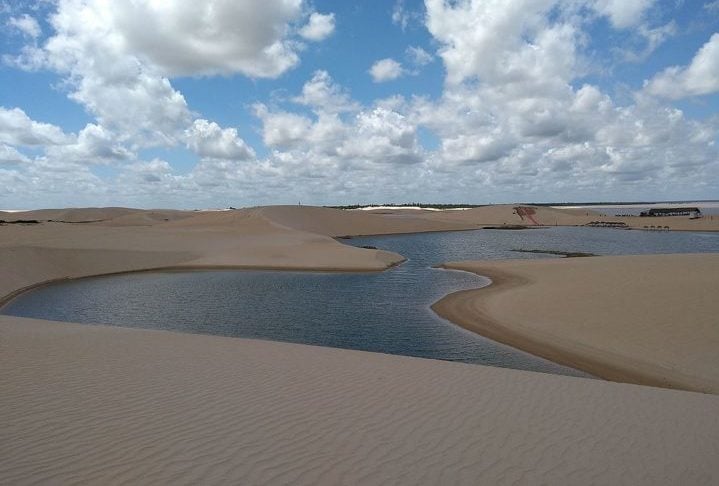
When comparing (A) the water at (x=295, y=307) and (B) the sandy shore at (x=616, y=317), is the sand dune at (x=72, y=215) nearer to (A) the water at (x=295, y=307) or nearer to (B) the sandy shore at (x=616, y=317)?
(A) the water at (x=295, y=307)

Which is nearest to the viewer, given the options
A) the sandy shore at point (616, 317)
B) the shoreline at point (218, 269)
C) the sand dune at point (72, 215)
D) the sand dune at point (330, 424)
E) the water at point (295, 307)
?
the sand dune at point (330, 424)

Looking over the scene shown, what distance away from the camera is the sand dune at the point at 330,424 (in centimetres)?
502

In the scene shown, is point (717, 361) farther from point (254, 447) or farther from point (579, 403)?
point (254, 447)

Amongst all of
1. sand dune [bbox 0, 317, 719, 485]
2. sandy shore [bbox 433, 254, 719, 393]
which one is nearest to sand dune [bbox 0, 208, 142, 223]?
sandy shore [bbox 433, 254, 719, 393]

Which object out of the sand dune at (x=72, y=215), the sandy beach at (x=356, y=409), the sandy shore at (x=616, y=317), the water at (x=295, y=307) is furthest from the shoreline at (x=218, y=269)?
the sand dune at (x=72, y=215)

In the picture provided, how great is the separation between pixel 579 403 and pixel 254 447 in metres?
5.11

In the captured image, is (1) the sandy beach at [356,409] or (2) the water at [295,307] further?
(2) the water at [295,307]

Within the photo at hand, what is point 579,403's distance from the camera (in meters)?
7.56

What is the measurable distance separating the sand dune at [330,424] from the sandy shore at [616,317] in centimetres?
338

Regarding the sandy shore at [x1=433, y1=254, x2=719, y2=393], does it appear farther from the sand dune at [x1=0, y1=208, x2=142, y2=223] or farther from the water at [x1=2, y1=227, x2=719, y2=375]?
the sand dune at [x1=0, y1=208, x2=142, y2=223]

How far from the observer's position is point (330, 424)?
632 cm

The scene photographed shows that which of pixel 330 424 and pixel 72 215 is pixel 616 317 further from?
pixel 72 215

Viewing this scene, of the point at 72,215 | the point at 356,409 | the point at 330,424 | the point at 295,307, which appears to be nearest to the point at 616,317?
the point at 295,307

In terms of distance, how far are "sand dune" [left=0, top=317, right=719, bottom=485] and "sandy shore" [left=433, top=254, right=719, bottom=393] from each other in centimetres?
338
